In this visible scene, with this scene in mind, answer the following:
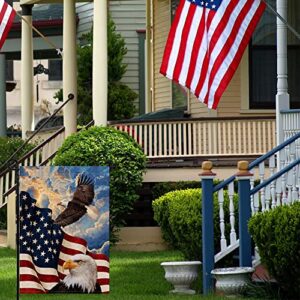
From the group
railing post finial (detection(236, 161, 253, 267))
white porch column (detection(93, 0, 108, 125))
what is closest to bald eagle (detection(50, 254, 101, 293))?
railing post finial (detection(236, 161, 253, 267))

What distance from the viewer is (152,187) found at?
24.9 m

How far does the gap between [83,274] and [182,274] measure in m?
2.04

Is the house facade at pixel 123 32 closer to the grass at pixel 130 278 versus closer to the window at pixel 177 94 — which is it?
the window at pixel 177 94

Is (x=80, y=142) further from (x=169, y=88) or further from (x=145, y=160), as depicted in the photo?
(x=169, y=88)

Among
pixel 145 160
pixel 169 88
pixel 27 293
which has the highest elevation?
pixel 169 88

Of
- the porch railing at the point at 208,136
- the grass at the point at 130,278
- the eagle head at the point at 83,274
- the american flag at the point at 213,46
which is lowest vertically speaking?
the grass at the point at 130,278

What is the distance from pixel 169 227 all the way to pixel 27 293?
18.5 ft

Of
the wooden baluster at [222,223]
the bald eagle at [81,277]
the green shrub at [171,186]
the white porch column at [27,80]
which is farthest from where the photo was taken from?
the white porch column at [27,80]

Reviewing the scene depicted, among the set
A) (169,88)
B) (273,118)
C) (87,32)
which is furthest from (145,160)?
(87,32)

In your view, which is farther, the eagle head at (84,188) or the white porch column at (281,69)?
the white porch column at (281,69)

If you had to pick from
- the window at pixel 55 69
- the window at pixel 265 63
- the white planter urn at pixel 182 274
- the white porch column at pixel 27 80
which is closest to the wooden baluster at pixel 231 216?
the white planter urn at pixel 182 274

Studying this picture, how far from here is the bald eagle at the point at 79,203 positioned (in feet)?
49.6

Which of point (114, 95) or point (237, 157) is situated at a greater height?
point (114, 95)

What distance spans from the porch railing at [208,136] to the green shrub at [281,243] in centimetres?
912
